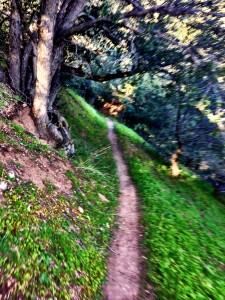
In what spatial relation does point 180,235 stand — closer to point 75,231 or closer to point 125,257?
point 125,257

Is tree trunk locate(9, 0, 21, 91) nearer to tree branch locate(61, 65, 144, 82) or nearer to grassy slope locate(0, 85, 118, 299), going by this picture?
tree branch locate(61, 65, 144, 82)

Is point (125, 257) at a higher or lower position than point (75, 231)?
lower

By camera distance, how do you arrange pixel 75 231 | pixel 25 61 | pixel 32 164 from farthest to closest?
1. pixel 25 61
2. pixel 32 164
3. pixel 75 231

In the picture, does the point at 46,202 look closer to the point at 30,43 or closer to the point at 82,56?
the point at 30,43

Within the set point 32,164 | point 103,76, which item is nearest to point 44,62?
point 103,76

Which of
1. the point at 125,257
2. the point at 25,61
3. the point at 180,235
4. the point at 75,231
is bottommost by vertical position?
the point at 180,235

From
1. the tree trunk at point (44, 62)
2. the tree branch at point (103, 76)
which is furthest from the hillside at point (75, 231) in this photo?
the tree branch at point (103, 76)

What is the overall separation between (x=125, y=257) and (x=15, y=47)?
7.66 m

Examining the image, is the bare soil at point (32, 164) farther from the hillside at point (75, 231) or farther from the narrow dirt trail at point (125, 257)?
the narrow dirt trail at point (125, 257)

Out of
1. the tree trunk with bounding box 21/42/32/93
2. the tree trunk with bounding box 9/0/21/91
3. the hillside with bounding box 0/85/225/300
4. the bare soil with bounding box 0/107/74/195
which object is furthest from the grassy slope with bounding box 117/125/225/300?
the tree trunk with bounding box 9/0/21/91

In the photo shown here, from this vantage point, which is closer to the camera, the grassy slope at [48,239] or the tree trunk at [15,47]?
the grassy slope at [48,239]

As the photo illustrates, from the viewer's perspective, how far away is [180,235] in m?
8.38

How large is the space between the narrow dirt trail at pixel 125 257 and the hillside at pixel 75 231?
203mm

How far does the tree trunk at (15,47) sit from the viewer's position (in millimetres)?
8570
